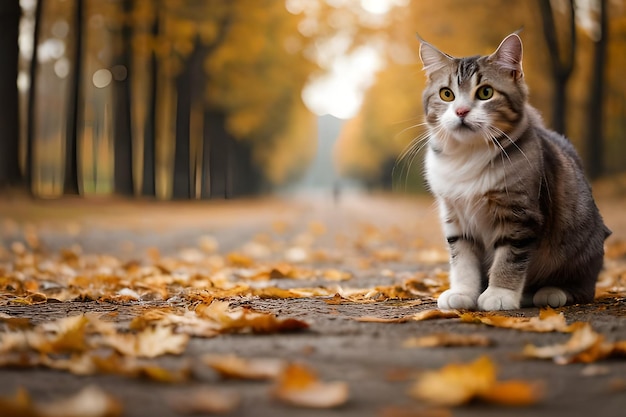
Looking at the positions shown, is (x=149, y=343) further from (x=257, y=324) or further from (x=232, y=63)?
(x=232, y=63)

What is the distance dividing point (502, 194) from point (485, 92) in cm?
56

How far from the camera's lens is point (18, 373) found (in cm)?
209

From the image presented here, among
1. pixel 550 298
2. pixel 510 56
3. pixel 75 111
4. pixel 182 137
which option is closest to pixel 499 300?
pixel 550 298

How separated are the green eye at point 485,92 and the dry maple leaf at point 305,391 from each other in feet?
6.97

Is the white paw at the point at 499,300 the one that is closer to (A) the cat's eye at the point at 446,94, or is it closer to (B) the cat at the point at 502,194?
(B) the cat at the point at 502,194

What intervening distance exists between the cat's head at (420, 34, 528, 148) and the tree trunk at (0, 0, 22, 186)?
34.1 ft

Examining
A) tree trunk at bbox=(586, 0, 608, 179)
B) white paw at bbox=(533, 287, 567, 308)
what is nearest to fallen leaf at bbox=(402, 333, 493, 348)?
white paw at bbox=(533, 287, 567, 308)

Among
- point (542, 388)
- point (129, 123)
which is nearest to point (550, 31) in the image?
point (129, 123)

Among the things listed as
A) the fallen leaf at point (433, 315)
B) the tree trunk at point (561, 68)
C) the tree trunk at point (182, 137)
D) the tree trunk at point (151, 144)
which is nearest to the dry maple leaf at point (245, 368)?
the fallen leaf at point (433, 315)

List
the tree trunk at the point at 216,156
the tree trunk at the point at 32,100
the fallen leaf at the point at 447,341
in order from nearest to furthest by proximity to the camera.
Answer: the fallen leaf at the point at 447,341
the tree trunk at the point at 32,100
the tree trunk at the point at 216,156

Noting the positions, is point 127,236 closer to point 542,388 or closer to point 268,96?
point 542,388

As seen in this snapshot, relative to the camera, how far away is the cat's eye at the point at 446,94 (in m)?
3.66

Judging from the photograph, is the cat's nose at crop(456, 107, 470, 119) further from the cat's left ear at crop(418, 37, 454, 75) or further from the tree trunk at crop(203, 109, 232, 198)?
the tree trunk at crop(203, 109, 232, 198)

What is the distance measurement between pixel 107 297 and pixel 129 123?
1558 cm
